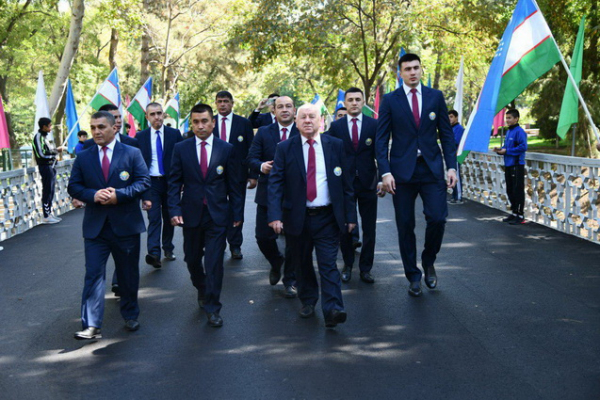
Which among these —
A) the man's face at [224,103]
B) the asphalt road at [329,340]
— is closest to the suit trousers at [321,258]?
the asphalt road at [329,340]

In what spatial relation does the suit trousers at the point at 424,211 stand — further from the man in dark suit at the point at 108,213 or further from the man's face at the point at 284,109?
the man in dark suit at the point at 108,213

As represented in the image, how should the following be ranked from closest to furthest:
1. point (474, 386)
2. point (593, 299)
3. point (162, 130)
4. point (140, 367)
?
point (474, 386)
point (140, 367)
point (593, 299)
point (162, 130)

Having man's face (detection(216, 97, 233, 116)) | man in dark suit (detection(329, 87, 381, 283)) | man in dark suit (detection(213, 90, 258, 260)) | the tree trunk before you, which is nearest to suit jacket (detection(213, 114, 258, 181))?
man in dark suit (detection(213, 90, 258, 260))

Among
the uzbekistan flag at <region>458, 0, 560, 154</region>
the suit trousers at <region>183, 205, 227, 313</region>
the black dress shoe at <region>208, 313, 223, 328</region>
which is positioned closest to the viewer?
the black dress shoe at <region>208, 313, 223, 328</region>

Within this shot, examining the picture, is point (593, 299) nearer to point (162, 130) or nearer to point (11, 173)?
point (162, 130)

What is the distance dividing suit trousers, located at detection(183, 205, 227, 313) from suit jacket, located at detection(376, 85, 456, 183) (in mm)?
1776

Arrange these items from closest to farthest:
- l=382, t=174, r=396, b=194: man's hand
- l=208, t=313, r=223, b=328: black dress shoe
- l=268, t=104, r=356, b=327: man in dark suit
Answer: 1. l=268, t=104, r=356, b=327: man in dark suit
2. l=208, t=313, r=223, b=328: black dress shoe
3. l=382, t=174, r=396, b=194: man's hand

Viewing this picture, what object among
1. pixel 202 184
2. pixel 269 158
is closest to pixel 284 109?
pixel 269 158

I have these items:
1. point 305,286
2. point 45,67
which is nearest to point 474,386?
point 305,286

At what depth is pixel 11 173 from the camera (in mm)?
12898

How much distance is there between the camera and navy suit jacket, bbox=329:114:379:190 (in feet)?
25.5

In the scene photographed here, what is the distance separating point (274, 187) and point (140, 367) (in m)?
1.91

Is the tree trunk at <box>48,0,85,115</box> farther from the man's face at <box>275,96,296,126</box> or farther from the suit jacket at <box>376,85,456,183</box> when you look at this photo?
the suit jacket at <box>376,85,456,183</box>

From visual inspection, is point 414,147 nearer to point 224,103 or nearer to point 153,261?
point 224,103
